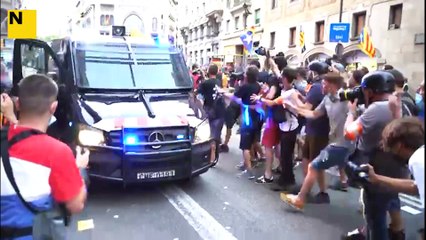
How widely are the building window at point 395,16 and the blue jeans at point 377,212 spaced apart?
16699 mm

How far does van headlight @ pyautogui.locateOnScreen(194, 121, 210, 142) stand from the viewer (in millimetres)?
5594

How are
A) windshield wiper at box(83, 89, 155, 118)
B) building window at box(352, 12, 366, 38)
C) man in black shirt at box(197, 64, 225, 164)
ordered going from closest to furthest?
1. windshield wiper at box(83, 89, 155, 118)
2. man in black shirt at box(197, 64, 225, 164)
3. building window at box(352, 12, 366, 38)

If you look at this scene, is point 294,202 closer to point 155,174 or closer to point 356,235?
point 356,235

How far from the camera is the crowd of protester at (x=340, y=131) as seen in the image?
2746 mm

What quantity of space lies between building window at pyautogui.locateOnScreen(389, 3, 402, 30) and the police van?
47.8 ft

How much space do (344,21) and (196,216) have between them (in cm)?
1970

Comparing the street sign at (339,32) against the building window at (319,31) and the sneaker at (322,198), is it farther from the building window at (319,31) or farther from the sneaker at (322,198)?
the sneaker at (322,198)

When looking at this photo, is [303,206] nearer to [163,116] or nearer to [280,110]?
[280,110]

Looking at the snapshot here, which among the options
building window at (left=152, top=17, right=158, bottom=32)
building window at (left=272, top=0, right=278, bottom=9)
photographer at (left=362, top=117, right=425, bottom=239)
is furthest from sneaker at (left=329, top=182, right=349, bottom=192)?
building window at (left=272, top=0, right=278, bottom=9)

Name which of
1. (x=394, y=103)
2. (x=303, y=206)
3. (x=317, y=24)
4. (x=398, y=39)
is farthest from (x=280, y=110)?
(x=317, y=24)

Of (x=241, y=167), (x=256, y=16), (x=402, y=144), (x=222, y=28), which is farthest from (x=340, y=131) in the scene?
(x=222, y=28)

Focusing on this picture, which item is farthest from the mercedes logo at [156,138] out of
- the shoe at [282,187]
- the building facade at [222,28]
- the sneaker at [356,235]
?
the building facade at [222,28]

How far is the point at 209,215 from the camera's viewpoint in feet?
16.4

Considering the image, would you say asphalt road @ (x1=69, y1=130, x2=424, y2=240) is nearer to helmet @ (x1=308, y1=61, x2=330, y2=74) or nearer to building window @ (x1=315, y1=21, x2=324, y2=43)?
helmet @ (x1=308, y1=61, x2=330, y2=74)
